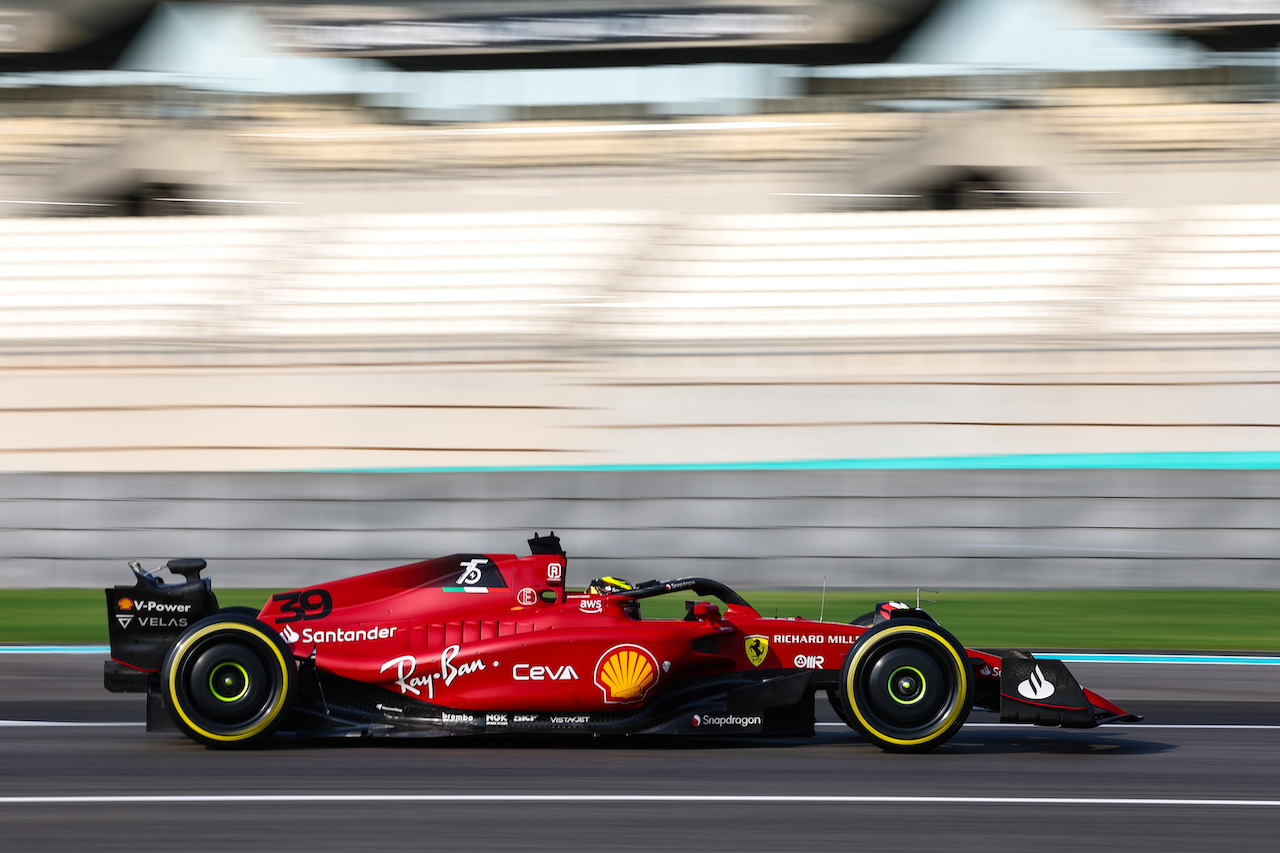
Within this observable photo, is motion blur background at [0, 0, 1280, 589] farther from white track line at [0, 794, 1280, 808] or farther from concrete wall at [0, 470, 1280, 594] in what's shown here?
white track line at [0, 794, 1280, 808]

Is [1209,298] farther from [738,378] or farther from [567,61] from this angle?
[567,61]

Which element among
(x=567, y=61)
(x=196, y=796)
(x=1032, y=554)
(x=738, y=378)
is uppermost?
(x=567, y=61)

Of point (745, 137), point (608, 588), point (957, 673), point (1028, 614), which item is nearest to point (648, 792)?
point (608, 588)

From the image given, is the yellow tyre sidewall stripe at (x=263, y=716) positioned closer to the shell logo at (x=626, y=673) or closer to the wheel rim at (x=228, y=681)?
the wheel rim at (x=228, y=681)

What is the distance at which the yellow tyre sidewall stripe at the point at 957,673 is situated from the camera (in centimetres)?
574

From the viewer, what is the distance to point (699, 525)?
13.2 metres

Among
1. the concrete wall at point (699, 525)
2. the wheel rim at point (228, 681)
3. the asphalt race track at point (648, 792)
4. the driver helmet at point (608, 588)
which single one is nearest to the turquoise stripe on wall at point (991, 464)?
the concrete wall at point (699, 525)

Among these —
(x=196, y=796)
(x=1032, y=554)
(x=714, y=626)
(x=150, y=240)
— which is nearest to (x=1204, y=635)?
(x=1032, y=554)

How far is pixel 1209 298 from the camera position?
15.9m

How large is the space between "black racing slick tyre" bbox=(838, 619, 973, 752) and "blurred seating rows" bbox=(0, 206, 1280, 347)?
945 centimetres

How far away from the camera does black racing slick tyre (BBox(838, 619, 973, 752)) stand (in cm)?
576

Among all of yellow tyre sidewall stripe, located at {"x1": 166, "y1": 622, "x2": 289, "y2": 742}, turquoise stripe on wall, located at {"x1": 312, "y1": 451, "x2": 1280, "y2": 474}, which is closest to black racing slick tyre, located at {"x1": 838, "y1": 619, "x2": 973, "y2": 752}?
yellow tyre sidewall stripe, located at {"x1": 166, "y1": 622, "x2": 289, "y2": 742}

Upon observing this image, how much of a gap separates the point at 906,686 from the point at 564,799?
1711 millimetres

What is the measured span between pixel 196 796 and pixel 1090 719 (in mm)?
3793
